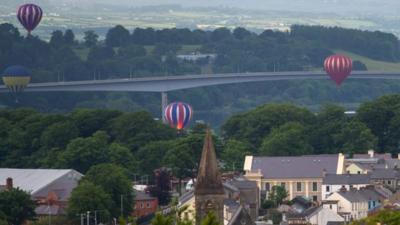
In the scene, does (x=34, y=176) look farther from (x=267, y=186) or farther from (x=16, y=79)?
(x=16, y=79)

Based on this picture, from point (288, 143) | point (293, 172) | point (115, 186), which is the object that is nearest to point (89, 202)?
point (115, 186)

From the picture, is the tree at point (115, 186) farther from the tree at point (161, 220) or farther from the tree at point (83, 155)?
the tree at point (161, 220)

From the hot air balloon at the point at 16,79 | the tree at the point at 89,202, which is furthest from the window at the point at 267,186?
the hot air balloon at the point at 16,79

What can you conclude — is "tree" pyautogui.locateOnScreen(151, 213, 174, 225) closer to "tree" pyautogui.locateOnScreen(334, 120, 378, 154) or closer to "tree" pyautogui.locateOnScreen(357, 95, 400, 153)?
"tree" pyautogui.locateOnScreen(334, 120, 378, 154)

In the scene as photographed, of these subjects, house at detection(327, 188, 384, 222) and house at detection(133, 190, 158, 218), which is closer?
house at detection(327, 188, 384, 222)

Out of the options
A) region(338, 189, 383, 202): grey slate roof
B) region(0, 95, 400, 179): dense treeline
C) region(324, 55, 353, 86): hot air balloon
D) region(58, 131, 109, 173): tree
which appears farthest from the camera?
region(324, 55, 353, 86): hot air balloon

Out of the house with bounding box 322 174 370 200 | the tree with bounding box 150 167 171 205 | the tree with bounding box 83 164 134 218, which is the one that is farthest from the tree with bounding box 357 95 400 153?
the tree with bounding box 83 164 134 218

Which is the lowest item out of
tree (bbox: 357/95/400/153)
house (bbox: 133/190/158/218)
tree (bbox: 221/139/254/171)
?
tree (bbox: 357/95/400/153)
